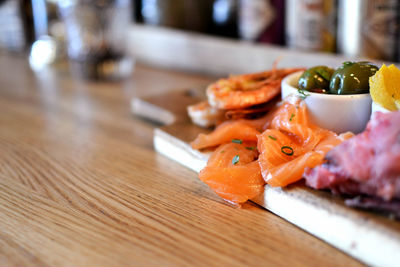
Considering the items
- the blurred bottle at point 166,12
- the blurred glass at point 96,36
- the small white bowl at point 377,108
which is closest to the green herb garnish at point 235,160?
the small white bowl at point 377,108

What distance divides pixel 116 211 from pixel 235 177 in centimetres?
24

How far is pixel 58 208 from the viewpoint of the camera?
849 mm

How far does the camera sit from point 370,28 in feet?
4.78

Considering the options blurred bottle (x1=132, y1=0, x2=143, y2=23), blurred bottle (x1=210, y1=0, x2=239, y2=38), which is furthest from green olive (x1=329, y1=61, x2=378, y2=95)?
blurred bottle (x1=132, y1=0, x2=143, y2=23)

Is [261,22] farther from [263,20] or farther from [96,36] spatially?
[96,36]

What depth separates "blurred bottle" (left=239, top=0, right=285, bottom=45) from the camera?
1.69m

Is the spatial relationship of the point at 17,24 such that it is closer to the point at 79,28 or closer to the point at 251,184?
the point at 79,28

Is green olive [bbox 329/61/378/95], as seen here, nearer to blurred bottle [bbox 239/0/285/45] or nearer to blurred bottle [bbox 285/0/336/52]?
blurred bottle [bbox 285/0/336/52]

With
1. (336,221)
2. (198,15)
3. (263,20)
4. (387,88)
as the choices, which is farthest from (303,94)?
(198,15)

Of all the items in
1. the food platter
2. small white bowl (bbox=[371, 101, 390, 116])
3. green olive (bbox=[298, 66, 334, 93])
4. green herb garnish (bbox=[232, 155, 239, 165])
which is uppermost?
green olive (bbox=[298, 66, 334, 93])

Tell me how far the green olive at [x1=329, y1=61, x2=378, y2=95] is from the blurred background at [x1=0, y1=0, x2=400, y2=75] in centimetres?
64

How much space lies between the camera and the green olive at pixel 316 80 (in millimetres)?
910

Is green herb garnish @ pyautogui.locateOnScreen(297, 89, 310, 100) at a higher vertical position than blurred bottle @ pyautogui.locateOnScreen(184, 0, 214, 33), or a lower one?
lower

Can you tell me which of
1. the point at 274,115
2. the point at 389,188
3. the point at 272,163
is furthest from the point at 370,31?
the point at 389,188
